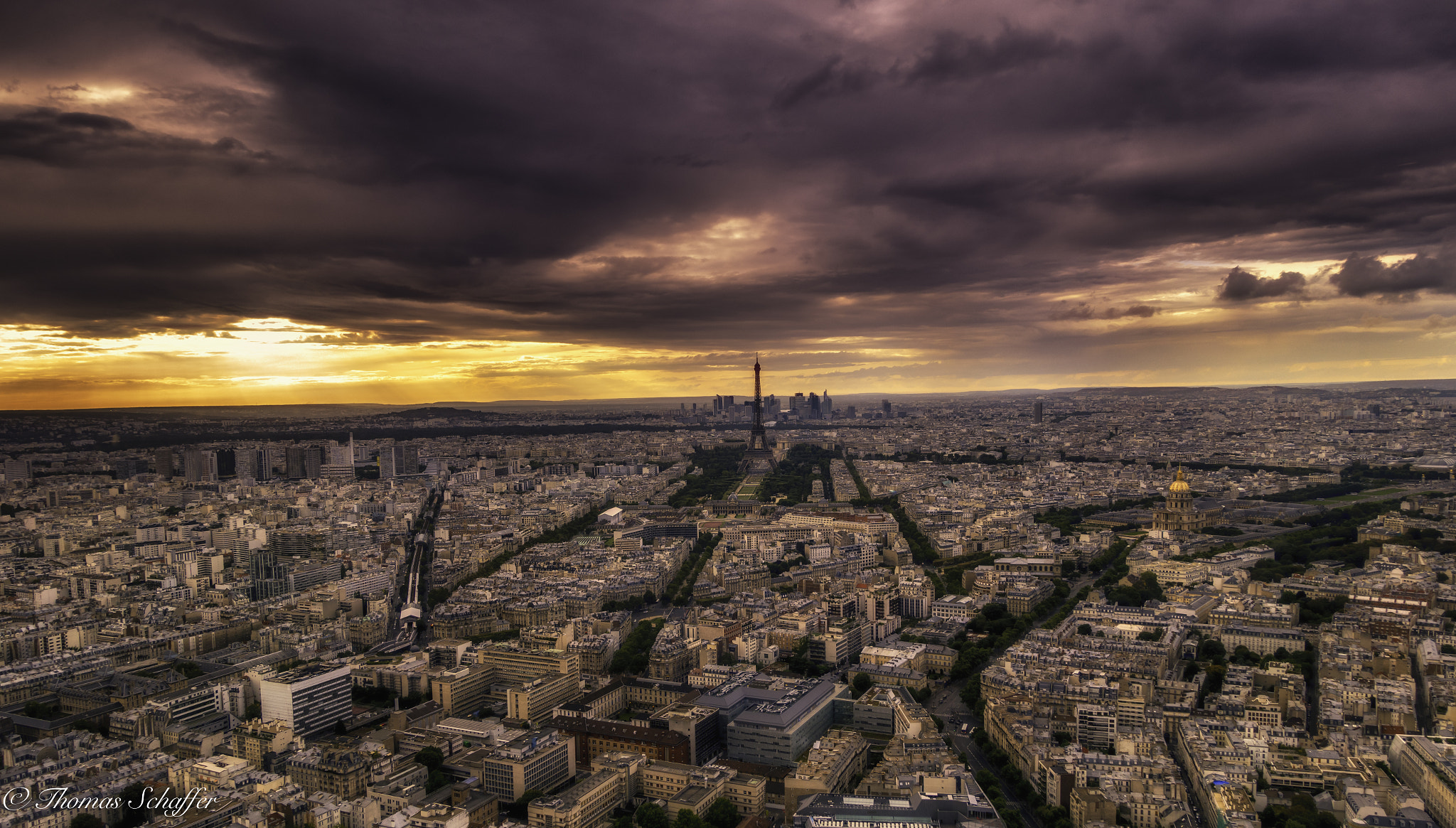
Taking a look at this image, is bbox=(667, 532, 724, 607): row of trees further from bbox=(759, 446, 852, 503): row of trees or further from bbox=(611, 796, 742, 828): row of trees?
bbox=(611, 796, 742, 828): row of trees

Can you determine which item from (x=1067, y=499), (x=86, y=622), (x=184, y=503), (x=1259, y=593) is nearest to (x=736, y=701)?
(x=1259, y=593)

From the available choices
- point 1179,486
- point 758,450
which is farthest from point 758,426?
point 1179,486

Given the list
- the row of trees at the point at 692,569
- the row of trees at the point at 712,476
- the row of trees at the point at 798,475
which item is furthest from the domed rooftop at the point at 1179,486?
the row of trees at the point at 712,476

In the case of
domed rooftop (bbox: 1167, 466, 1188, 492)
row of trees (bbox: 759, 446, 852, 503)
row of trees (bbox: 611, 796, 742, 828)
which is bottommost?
row of trees (bbox: 611, 796, 742, 828)

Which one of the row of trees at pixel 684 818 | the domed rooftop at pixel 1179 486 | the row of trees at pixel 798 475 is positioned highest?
the domed rooftop at pixel 1179 486

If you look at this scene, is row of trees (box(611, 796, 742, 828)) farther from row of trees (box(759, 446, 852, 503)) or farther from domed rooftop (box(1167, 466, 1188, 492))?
row of trees (box(759, 446, 852, 503))

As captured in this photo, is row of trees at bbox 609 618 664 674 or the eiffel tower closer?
row of trees at bbox 609 618 664 674

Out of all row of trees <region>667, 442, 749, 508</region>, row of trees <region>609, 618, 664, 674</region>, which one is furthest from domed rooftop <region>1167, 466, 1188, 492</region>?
row of trees <region>609, 618, 664, 674</region>

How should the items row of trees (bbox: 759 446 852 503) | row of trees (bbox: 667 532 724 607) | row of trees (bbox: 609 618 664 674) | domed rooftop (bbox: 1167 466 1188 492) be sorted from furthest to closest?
row of trees (bbox: 759 446 852 503) < domed rooftop (bbox: 1167 466 1188 492) < row of trees (bbox: 667 532 724 607) < row of trees (bbox: 609 618 664 674)

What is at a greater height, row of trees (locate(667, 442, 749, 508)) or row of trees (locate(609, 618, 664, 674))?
row of trees (locate(667, 442, 749, 508))

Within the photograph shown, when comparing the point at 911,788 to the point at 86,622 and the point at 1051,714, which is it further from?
the point at 86,622

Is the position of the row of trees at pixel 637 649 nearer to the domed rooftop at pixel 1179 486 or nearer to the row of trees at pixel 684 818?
the row of trees at pixel 684 818

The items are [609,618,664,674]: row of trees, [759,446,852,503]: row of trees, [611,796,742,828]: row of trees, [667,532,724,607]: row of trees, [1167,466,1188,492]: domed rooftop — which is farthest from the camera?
[759,446,852,503]: row of trees
